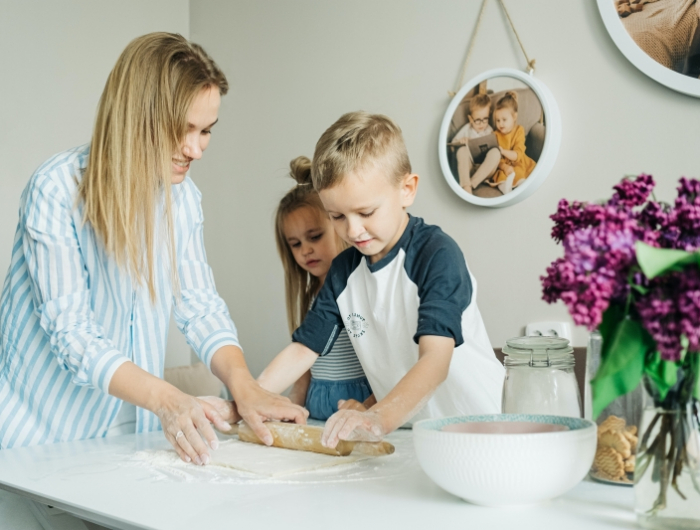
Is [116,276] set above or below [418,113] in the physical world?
below

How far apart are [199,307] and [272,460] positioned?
51 cm

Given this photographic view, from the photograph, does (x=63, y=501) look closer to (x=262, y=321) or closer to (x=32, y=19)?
(x=262, y=321)

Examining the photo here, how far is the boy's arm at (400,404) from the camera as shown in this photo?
0.87 meters

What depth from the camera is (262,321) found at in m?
2.52

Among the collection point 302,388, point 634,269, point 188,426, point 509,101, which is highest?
point 509,101

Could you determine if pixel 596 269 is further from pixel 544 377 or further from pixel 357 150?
pixel 357 150

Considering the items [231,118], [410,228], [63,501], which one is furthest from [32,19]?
[63,501]

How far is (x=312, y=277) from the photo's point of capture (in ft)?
6.16

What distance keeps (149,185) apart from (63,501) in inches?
23.5

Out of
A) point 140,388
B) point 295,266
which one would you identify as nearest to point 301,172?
point 295,266

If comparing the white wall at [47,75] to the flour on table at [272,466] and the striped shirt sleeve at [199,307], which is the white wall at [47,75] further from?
the flour on table at [272,466]

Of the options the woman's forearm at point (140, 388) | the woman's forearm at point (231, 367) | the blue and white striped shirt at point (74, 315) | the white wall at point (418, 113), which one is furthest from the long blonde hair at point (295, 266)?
the woman's forearm at point (140, 388)

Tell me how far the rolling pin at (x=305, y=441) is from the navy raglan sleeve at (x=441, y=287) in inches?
9.1

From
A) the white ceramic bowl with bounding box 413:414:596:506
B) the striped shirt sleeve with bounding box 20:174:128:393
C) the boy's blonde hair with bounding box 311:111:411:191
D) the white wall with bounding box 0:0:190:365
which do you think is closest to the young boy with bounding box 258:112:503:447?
the boy's blonde hair with bounding box 311:111:411:191
